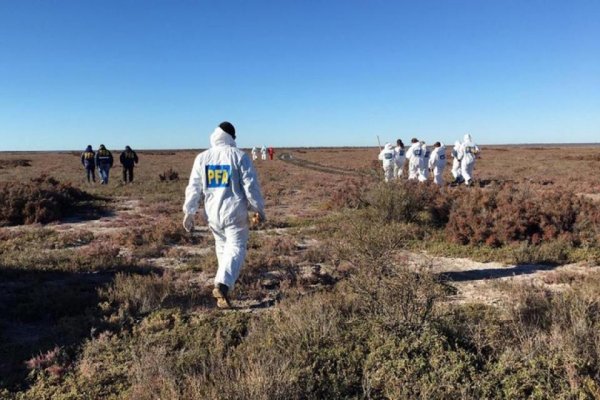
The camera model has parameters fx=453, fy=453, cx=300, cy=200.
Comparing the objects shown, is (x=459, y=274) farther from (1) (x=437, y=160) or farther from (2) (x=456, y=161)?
(2) (x=456, y=161)

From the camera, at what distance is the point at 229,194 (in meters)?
5.27

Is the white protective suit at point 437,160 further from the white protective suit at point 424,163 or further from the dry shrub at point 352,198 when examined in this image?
the dry shrub at point 352,198

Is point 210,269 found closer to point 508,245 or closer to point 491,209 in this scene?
point 508,245

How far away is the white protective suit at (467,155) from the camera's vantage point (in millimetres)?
18141

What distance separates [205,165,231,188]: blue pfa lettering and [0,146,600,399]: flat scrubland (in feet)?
4.62

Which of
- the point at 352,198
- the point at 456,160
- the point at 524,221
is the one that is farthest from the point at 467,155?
the point at 524,221

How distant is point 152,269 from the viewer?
6.91 meters

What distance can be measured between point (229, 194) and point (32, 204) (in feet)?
29.1

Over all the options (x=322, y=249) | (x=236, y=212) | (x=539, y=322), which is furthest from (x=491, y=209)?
(x=236, y=212)

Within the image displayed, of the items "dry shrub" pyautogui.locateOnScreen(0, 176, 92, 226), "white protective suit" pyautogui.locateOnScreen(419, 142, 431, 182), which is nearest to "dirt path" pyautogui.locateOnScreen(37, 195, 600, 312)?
"dry shrub" pyautogui.locateOnScreen(0, 176, 92, 226)

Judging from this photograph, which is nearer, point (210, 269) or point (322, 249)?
point (210, 269)

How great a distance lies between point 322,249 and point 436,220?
3.39 meters

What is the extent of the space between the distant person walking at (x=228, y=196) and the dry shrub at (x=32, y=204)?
26.9ft


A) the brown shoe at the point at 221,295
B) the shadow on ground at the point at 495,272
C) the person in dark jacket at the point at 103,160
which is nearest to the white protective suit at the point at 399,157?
the shadow on ground at the point at 495,272
